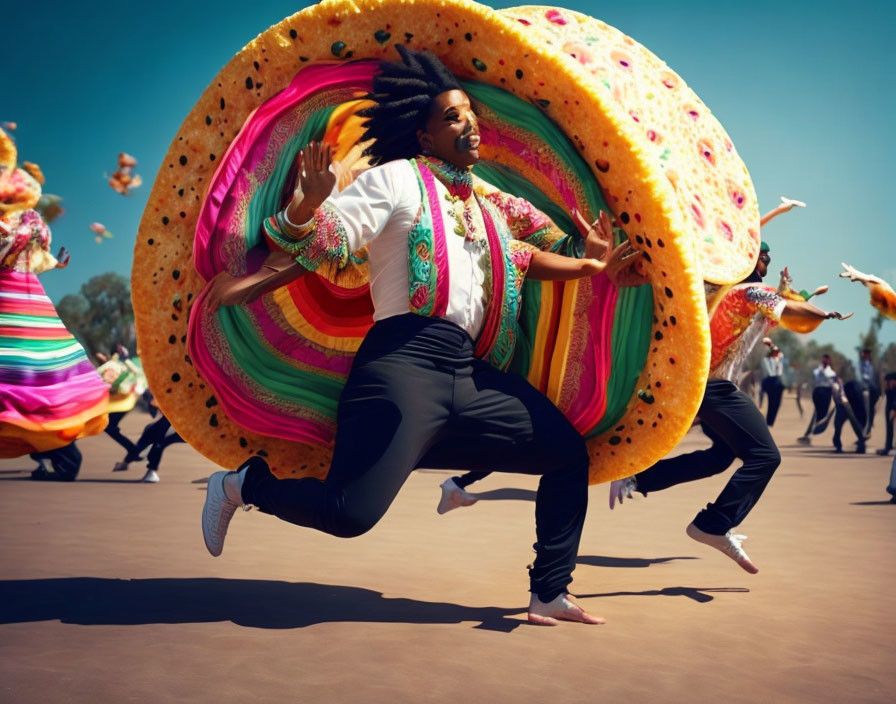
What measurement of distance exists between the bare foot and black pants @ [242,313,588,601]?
0.04 metres

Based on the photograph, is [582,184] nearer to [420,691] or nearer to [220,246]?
[220,246]

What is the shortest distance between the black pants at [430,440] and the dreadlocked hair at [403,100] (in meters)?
0.77

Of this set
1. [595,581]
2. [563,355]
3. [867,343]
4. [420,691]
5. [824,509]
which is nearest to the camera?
[420,691]

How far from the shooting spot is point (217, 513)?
4.44 m

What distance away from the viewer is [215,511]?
14.6 feet

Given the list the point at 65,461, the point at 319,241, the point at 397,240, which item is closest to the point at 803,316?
the point at 397,240

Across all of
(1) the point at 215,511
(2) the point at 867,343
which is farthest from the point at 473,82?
(2) the point at 867,343

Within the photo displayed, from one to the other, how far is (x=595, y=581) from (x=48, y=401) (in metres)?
4.52

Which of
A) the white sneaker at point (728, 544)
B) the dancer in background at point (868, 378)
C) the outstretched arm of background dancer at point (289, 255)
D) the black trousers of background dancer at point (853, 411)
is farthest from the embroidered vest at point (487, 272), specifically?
the dancer in background at point (868, 378)

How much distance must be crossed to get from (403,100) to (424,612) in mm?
2185

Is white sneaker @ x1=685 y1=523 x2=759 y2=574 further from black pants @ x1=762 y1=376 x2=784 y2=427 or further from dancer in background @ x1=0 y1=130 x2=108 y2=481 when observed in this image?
black pants @ x1=762 y1=376 x2=784 y2=427

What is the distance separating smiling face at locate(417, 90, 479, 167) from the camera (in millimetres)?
4152

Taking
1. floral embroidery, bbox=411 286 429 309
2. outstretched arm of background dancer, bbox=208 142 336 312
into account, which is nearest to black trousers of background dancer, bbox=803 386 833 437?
floral embroidery, bbox=411 286 429 309

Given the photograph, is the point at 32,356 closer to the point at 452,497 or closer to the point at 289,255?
the point at 452,497
